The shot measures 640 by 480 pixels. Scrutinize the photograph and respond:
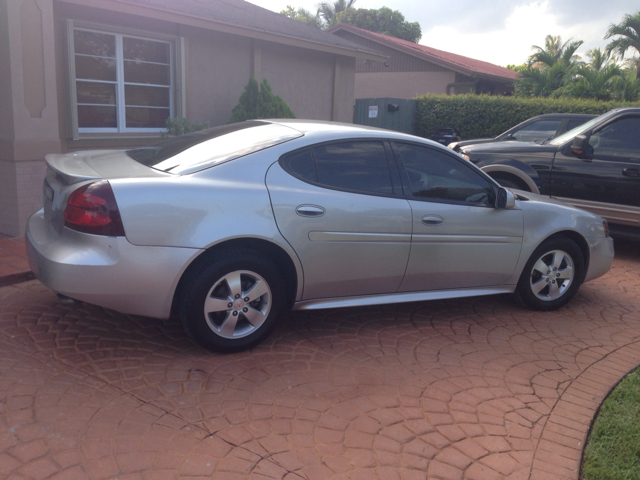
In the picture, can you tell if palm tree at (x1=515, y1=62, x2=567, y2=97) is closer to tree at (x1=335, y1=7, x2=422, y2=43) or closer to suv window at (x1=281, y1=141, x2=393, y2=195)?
suv window at (x1=281, y1=141, x2=393, y2=195)

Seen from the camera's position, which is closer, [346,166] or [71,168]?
[71,168]

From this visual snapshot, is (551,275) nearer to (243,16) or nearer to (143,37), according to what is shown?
(143,37)

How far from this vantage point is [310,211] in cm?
421

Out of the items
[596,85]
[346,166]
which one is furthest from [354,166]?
[596,85]

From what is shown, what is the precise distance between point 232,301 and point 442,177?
210 centimetres

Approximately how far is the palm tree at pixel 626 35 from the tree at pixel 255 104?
83.3 feet

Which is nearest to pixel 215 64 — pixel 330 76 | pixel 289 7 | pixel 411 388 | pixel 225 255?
pixel 330 76

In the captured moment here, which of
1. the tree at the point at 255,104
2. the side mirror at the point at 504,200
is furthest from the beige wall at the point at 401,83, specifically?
the side mirror at the point at 504,200

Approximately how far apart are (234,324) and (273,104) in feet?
22.8

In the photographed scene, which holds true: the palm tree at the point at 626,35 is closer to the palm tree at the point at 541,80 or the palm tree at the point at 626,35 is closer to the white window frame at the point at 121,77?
the palm tree at the point at 541,80

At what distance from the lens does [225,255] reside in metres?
3.94

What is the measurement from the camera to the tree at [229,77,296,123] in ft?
33.5

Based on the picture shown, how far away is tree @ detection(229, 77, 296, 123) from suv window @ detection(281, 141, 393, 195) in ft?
19.3

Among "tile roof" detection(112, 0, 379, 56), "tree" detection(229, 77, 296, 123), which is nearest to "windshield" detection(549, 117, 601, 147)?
"tree" detection(229, 77, 296, 123)
